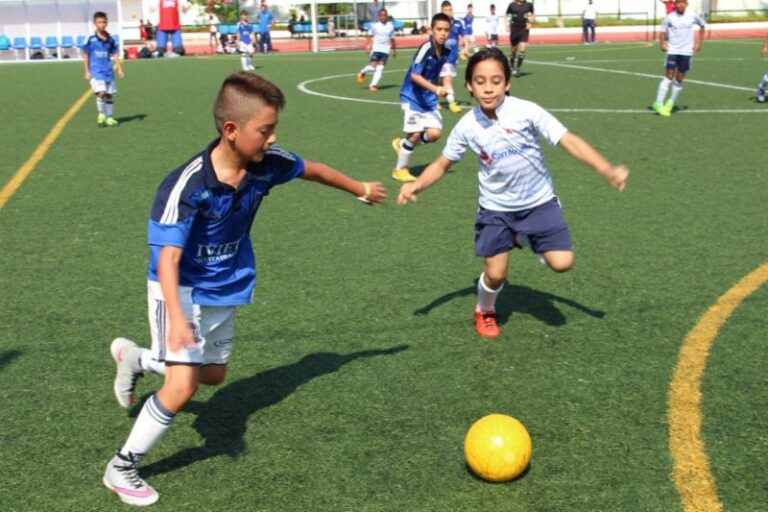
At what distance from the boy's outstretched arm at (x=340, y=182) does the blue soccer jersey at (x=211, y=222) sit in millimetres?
81

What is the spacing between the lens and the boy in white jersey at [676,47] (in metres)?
15.2

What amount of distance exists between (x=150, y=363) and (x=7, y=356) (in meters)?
1.56

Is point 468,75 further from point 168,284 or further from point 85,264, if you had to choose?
point 85,264

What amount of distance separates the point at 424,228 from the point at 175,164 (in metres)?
4.75

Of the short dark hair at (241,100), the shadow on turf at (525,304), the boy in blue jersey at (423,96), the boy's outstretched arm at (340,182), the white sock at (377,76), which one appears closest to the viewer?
the short dark hair at (241,100)

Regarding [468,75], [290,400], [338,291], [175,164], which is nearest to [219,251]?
[290,400]

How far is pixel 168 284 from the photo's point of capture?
3578mm

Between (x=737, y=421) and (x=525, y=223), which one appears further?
(x=525, y=223)

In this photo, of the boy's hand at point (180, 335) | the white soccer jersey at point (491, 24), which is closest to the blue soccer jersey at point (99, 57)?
the boy's hand at point (180, 335)

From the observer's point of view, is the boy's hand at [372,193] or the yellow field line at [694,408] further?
the boy's hand at [372,193]

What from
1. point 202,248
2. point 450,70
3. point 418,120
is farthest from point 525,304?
point 450,70

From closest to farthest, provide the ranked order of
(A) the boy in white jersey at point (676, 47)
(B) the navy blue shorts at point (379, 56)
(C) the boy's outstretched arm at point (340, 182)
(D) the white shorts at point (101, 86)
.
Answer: (C) the boy's outstretched arm at point (340, 182) < (A) the boy in white jersey at point (676, 47) < (D) the white shorts at point (101, 86) < (B) the navy blue shorts at point (379, 56)

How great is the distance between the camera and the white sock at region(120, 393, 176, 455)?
3.84 meters

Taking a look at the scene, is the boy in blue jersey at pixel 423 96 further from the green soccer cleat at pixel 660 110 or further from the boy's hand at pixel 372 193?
the boy's hand at pixel 372 193
